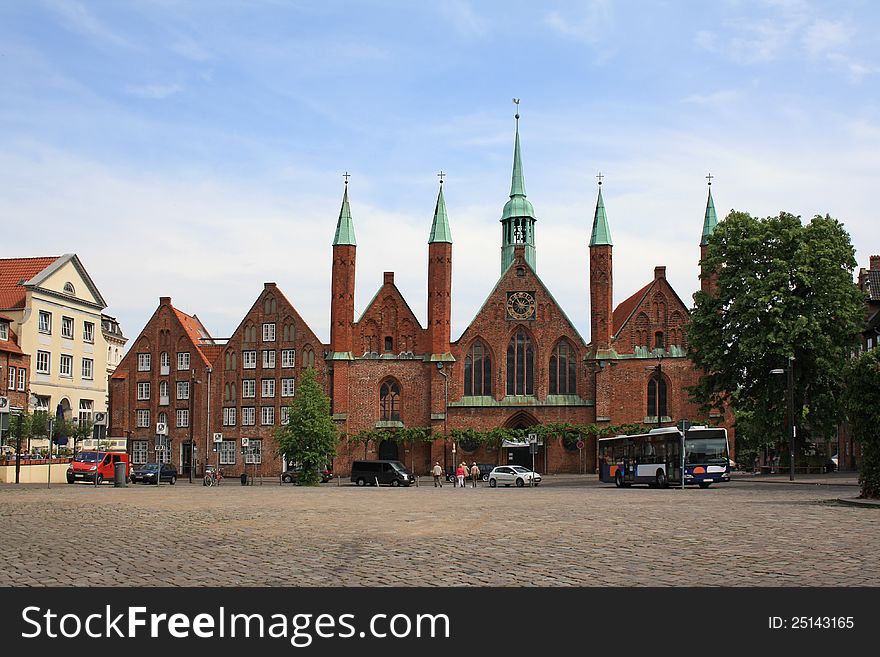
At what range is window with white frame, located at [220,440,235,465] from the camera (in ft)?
252

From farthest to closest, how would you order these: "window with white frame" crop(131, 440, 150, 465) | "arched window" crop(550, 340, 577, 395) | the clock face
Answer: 1. "window with white frame" crop(131, 440, 150, 465)
2. the clock face
3. "arched window" crop(550, 340, 577, 395)

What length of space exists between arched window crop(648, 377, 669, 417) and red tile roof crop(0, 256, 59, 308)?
42.5 meters

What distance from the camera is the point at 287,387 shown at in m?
77.0

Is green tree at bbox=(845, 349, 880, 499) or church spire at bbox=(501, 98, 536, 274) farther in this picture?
church spire at bbox=(501, 98, 536, 274)

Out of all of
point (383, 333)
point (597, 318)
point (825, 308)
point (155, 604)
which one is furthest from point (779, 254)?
point (155, 604)

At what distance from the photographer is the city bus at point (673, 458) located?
145 feet

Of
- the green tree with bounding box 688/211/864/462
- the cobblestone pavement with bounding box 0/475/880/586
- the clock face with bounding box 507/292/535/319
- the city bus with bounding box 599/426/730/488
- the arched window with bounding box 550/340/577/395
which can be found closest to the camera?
the cobblestone pavement with bounding box 0/475/880/586

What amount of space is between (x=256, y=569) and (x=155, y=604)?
11.6ft

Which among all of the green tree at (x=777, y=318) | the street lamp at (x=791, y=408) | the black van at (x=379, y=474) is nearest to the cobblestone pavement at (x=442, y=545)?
the street lamp at (x=791, y=408)

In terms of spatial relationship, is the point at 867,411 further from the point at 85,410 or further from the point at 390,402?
the point at 85,410

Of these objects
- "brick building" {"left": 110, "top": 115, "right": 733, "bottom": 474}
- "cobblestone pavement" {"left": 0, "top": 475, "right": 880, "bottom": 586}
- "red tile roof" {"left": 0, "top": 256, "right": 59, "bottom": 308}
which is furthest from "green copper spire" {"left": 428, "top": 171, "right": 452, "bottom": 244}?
"cobblestone pavement" {"left": 0, "top": 475, "right": 880, "bottom": 586}

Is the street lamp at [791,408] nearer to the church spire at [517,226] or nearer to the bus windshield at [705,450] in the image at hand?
the bus windshield at [705,450]

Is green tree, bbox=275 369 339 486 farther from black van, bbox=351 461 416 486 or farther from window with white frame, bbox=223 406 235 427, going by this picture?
window with white frame, bbox=223 406 235 427

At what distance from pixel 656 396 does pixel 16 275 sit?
44869 mm
